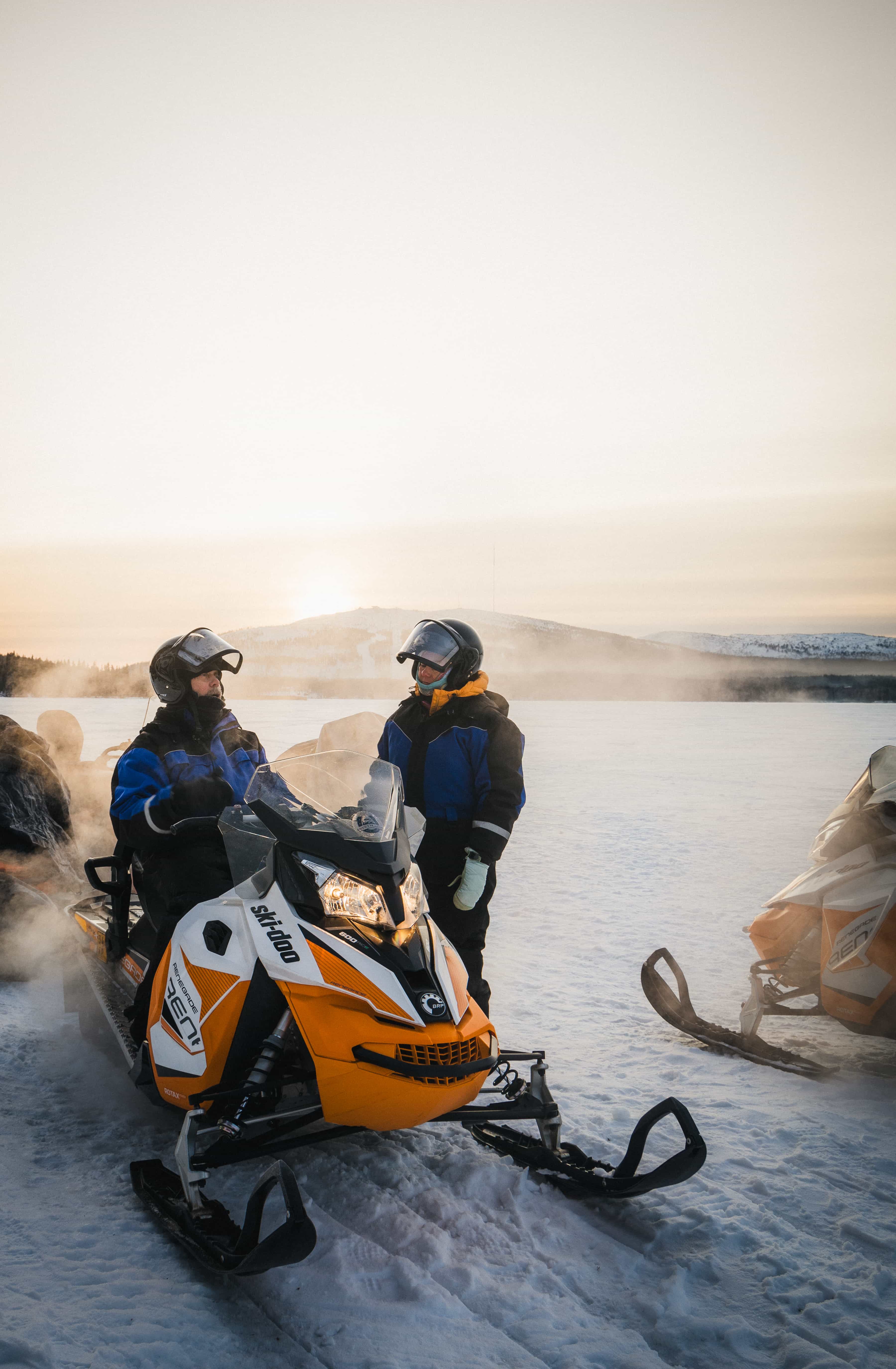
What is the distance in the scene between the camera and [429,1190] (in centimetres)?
276

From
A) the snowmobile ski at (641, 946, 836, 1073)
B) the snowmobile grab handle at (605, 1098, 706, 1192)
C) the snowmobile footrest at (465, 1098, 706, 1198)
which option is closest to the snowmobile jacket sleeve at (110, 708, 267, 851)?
the snowmobile footrest at (465, 1098, 706, 1198)

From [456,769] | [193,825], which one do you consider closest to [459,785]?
[456,769]

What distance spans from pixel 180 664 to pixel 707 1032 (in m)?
3.17

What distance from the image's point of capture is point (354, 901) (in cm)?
244

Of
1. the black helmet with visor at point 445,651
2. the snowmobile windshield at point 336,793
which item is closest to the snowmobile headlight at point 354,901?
the snowmobile windshield at point 336,793

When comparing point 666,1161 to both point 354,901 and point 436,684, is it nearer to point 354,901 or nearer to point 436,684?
point 354,901

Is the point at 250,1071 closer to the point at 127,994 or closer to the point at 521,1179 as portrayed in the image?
the point at 521,1179

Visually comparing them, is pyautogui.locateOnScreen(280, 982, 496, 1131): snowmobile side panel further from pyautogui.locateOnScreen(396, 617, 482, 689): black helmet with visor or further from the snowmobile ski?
the snowmobile ski

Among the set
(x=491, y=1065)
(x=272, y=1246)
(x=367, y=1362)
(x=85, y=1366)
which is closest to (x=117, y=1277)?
(x=85, y=1366)

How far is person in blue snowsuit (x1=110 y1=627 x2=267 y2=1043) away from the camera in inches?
122

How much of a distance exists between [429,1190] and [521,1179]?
0.32m

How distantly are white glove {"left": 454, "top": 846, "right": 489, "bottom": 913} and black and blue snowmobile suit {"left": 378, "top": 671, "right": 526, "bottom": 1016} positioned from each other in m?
0.08

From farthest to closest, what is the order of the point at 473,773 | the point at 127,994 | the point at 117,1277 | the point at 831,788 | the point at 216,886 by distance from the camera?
the point at 831,788
the point at 473,773
the point at 127,994
the point at 216,886
the point at 117,1277

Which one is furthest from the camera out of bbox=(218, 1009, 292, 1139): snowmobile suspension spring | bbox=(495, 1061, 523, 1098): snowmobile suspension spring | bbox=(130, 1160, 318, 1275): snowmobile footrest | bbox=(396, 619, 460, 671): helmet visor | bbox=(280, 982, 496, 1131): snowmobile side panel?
bbox=(396, 619, 460, 671): helmet visor
